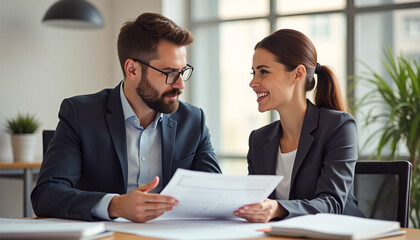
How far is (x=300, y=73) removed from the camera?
2.25 m

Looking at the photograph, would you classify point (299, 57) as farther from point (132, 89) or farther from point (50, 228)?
point (50, 228)

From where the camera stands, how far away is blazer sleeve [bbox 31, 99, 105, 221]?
170cm

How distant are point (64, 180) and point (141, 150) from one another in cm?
31

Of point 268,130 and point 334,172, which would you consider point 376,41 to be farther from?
point 334,172

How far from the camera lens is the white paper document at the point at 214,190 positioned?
143 cm

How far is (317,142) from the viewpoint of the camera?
2066 millimetres

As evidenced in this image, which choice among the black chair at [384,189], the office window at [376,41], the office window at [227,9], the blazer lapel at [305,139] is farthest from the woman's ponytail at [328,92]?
the office window at [227,9]

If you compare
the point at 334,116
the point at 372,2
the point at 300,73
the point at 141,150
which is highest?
the point at 372,2

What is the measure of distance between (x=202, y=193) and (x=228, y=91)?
13.9 ft

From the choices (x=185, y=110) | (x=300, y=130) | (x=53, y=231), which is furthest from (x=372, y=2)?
(x=53, y=231)

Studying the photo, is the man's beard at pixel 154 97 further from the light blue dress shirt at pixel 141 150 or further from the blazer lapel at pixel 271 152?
the blazer lapel at pixel 271 152

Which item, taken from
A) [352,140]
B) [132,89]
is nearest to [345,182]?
[352,140]

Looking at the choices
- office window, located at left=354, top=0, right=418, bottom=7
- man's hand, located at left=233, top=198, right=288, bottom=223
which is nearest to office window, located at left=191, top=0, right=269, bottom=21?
office window, located at left=354, top=0, right=418, bottom=7

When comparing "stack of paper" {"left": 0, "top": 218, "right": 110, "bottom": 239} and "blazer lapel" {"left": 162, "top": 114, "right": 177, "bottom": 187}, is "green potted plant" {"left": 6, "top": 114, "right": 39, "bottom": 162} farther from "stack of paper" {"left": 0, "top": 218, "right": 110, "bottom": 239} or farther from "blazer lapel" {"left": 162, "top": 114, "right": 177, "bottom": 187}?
"stack of paper" {"left": 0, "top": 218, "right": 110, "bottom": 239}
